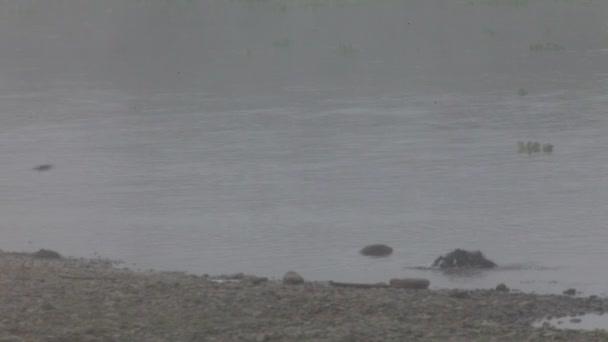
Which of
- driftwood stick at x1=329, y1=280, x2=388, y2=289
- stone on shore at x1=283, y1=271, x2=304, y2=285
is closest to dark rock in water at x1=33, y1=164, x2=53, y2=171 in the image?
stone on shore at x1=283, y1=271, x2=304, y2=285

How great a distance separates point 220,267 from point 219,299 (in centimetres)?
368

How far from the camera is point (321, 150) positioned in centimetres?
2112

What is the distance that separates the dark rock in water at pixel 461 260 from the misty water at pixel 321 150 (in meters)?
0.23

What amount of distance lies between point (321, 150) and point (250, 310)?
1173cm

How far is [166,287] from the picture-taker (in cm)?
1067

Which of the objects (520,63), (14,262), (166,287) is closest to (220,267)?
(14,262)

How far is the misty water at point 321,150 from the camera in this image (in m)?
14.6

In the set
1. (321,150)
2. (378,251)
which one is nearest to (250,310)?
(378,251)

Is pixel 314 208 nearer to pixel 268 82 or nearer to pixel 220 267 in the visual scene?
pixel 220 267

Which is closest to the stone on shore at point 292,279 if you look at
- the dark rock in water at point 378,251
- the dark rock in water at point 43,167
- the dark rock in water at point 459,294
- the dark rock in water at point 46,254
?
the dark rock in water at point 459,294

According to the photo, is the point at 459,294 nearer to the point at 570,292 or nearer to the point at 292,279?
the point at 570,292

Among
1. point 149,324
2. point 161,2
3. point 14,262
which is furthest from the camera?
point 161,2

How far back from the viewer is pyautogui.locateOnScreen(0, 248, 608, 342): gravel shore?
8.48m

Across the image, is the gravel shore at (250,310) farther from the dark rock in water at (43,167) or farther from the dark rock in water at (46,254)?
the dark rock in water at (43,167)
